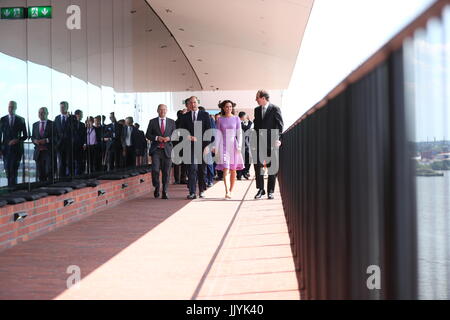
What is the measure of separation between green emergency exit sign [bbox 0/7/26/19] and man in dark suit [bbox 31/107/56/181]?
108cm

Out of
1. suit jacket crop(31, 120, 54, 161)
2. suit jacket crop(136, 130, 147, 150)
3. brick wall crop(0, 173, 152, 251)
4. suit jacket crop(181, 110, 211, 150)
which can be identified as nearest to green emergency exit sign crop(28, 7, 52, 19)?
suit jacket crop(31, 120, 54, 161)

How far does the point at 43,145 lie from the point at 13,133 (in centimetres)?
99

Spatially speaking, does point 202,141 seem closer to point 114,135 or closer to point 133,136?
point 114,135

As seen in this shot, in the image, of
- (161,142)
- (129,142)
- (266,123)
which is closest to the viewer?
(266,123)

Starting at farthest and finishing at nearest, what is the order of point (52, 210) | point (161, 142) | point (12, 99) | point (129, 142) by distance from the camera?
point (129, 142)
point (161, 142)
point (52, 210)
point (12, 99)

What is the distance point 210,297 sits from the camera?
12.6ft

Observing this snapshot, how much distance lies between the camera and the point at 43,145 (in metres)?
7.61

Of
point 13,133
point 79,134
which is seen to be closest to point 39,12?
point 13,133

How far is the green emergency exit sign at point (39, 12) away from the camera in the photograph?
7.40 metres

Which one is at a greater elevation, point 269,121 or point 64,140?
point 269,121

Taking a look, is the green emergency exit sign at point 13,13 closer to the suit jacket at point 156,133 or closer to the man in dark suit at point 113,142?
the man in dark suit at point 113,142

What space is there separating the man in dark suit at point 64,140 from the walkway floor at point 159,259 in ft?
2.55

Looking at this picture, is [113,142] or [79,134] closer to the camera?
[79,134]
